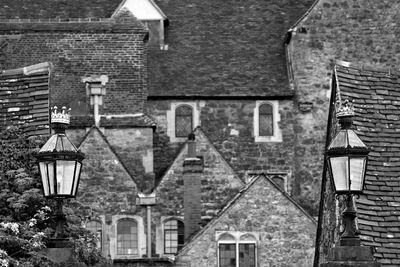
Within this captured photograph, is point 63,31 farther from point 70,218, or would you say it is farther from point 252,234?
point 70,218

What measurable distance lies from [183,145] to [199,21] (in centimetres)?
632

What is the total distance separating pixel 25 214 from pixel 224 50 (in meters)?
35.7

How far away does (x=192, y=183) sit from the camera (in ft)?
196

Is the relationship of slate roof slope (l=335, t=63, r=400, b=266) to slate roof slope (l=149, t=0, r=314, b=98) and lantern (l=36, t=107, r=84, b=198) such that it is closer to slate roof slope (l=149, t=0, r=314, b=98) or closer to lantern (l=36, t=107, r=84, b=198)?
lantern (l=36, t=107, r=84, b=198)

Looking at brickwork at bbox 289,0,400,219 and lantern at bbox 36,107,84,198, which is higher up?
brickwork at bbox 289,0,400,219

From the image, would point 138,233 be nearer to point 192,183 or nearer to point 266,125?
point 192,183

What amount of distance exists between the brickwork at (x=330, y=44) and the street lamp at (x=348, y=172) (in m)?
39.7

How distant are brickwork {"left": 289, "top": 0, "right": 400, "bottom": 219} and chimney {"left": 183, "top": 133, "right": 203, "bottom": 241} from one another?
4641 millimetres

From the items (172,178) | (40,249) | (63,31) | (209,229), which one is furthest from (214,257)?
(40,249)

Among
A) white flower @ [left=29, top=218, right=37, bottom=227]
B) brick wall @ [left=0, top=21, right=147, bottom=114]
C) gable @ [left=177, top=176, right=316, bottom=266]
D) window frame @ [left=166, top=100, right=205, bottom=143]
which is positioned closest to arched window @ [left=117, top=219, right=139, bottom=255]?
brick wall @ [left=0, top=21, right=147, bottom=114]

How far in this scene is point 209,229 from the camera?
52906mm

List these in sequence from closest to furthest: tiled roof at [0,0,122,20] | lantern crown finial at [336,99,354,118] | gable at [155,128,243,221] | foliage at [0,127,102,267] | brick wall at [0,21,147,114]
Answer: lantern crown finial at [336,99,354,118] < foliage at [0,127,102,267] < gable at [155,128,243,221] < brick wall at [0,21,147,114] < tiled roof at [0,0,122,20]

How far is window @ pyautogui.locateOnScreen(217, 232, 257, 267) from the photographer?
174 ft

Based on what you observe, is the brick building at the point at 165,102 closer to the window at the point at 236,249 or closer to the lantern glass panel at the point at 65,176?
the window at the point at 236,249
